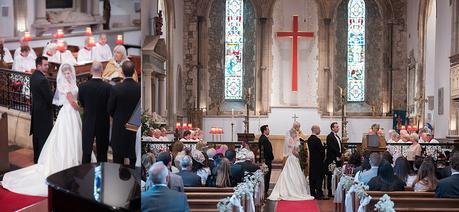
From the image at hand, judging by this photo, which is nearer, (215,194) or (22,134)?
(22,134)

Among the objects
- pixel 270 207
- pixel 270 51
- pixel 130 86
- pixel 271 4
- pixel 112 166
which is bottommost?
pixel 270 207

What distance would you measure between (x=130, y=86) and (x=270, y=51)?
16.9m

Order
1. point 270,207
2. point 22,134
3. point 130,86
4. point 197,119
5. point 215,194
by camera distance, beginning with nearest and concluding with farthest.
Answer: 1. point 130,86
2. point 22,134
3. point 215,194
4. point 270,207
5. point 197,119

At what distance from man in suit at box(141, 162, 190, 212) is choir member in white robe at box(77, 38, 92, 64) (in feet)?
4.06

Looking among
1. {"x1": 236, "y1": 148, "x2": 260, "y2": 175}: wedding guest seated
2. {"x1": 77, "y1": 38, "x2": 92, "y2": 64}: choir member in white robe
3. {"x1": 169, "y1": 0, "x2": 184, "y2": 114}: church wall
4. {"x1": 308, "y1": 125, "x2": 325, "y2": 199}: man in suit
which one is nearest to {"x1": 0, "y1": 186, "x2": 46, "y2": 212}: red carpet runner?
{"x1": 77, "y1": 38, "x2": 92, "y2": 64}: choir member in white robe

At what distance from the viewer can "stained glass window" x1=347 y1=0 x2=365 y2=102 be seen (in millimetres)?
19938

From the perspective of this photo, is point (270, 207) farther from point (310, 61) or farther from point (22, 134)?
point (310, 61)

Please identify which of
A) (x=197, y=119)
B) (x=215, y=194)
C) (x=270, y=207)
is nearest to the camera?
(x=215, y=194)

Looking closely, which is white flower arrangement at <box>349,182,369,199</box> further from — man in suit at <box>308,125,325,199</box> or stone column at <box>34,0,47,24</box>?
man in suit at <box>308,125,325,199</box>

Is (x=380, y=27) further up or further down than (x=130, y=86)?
further up

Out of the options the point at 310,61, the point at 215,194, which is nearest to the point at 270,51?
the point at 310,61

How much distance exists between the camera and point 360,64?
20.0 metres

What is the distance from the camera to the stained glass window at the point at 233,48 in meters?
20.1

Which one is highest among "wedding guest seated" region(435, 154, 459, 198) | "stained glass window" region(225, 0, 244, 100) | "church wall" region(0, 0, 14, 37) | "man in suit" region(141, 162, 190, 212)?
"stained glass window" region(225, 0, 244, 100)
